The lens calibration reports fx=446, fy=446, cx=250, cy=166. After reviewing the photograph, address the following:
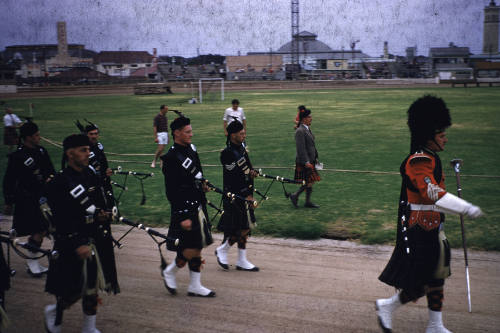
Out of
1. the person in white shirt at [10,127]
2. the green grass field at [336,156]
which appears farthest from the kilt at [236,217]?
the person in white shirt at [10,127]

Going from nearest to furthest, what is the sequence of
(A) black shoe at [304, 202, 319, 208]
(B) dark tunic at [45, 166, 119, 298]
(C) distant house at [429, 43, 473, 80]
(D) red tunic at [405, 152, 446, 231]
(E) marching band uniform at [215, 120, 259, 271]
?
(D) red tunic at [405, 152, 446, 231] < (B) dark tunic at [45, 166, 119, 298] < (E) marching band uniform at [215, 120, 259, 271] < (A) black shoe at [304, 202, 319, 208] < (C) distant house at [429, 43, 473, 80]

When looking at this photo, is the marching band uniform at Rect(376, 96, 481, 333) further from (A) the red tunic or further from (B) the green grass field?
(B) the green grass field

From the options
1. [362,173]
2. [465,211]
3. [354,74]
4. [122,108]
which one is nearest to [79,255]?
[465,211]

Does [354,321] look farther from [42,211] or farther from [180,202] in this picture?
[42,211]

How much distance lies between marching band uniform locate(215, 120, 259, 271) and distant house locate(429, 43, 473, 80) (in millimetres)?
69585

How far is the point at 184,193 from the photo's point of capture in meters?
5.46

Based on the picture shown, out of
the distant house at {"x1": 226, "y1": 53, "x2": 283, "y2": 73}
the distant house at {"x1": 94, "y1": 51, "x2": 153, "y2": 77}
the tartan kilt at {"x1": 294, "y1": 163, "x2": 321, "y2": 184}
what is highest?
the distant house at {"x1": 94, "y1": 51, "x2": 153, "y2": 77}

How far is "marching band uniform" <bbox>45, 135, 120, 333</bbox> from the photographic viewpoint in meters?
4.36

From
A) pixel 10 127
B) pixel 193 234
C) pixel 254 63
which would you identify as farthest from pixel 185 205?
pixel 254 63

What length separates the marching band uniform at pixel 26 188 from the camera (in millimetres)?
6492

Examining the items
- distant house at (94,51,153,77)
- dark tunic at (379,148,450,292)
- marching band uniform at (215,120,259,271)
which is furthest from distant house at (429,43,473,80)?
dark tunic at (379,148,450,292)

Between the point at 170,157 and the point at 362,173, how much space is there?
339 inches

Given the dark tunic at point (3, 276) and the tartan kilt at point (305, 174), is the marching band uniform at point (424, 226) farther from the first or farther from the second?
the tartan kilt at point (305, 174)

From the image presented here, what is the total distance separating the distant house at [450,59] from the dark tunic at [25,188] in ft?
232
